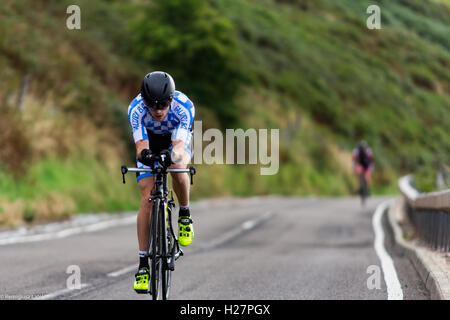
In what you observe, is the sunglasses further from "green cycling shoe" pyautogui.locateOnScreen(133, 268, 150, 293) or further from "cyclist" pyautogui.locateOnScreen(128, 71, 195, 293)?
"green cycling shoe" pyautogui.locateOnScreen(133, 268, 150, 293)

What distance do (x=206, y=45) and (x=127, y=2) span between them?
11.1 m

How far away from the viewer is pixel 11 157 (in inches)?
790

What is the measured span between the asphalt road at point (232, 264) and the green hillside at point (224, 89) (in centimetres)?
277

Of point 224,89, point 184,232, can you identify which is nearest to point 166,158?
point 184,232

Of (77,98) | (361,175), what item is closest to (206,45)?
(77,98)

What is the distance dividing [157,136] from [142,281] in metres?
1.40

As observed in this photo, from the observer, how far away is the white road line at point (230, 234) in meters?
10.9

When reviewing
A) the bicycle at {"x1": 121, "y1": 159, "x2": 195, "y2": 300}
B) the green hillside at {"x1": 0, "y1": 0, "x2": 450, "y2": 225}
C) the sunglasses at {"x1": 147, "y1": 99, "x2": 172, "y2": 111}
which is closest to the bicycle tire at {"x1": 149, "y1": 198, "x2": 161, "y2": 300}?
the bicycle at {"x1": 121, "y1": 159, "x2": 195, "y2": 300}

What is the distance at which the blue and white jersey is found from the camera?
7223mm

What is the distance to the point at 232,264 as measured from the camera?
11859 mm

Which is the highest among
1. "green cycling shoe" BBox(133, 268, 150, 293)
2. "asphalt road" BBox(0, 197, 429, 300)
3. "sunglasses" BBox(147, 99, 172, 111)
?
"sunglasses" BBox(147, 99, 172, 111)

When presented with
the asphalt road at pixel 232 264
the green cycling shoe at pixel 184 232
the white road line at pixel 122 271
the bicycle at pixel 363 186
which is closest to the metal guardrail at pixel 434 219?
the asphalt road at pixel 232 264

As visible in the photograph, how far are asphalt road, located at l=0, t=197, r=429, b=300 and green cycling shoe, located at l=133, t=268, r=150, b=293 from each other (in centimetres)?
160

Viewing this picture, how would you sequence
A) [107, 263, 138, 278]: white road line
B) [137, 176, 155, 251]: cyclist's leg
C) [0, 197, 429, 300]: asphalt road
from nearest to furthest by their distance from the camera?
[137, 176, 155, 251]: cyclist's leg, [0, 197, 429, 300]: asphalt road, [107, 263, 138, 278]: white road line
